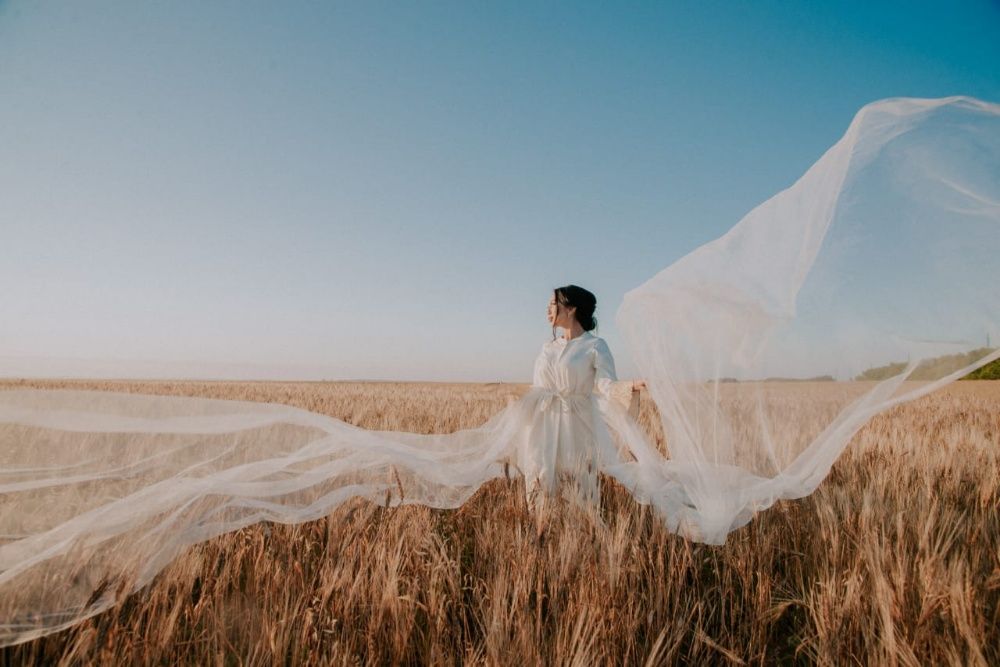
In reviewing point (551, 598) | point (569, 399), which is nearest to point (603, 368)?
point (569, 399)

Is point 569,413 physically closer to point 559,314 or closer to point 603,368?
point 603,368

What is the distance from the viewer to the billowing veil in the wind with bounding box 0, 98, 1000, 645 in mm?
2393

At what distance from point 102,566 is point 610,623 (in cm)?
182

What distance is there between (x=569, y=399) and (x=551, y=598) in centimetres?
218

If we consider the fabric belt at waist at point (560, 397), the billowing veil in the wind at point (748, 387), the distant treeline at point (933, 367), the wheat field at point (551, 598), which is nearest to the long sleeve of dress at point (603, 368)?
the fabric belt at waist at point (560, 397)

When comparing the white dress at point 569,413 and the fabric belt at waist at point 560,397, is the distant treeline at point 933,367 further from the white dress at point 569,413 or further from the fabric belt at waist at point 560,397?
the fabric belt at waist at point 560,397

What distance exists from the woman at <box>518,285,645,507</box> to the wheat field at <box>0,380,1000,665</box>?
40.0 inches

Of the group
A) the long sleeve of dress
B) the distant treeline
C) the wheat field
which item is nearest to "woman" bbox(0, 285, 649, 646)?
the long sleeve of dress

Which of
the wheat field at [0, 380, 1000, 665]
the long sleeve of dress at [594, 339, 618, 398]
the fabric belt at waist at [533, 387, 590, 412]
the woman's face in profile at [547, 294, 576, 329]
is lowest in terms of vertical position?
the wheat field at [0, 380, 1000, 665]

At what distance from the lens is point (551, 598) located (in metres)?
1.67

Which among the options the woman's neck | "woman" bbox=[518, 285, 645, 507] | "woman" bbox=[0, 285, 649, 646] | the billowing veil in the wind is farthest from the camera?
the woman's neck

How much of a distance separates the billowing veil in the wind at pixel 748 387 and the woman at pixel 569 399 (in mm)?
565

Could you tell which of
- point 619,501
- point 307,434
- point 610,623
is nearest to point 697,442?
point 619,501

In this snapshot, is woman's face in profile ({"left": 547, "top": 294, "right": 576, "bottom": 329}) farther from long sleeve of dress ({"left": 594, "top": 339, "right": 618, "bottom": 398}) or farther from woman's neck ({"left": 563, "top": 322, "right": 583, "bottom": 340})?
long sleeve of dress ({"left": 594, "top": 339, "right": 618, "bottom": 398})
